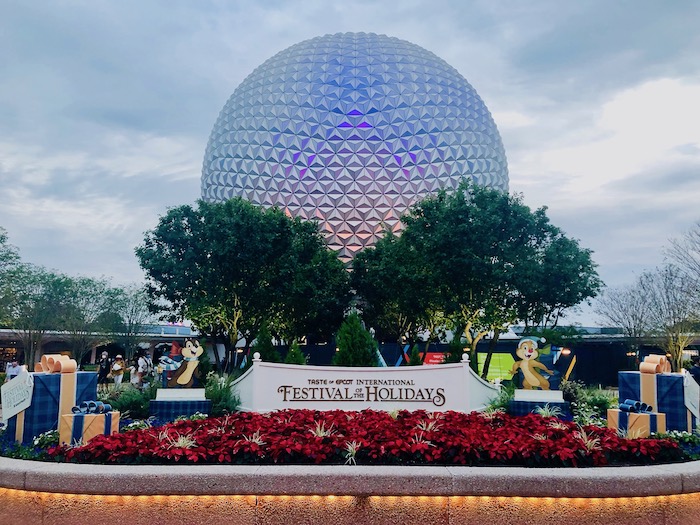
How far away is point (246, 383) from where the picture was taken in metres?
17.9

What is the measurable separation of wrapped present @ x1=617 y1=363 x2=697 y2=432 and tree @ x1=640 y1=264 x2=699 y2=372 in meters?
31.0

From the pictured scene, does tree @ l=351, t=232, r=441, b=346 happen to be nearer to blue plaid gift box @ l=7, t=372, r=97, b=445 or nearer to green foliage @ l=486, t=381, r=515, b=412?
green foliage @ l=486, t=381, r=515, b=412

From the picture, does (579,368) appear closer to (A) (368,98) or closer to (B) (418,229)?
(B) (418,229)

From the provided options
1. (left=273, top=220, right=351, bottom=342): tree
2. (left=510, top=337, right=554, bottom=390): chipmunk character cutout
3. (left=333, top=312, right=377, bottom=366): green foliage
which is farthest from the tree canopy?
(left=510, top=337, right=554, bottom=390): chipmunk character cutout

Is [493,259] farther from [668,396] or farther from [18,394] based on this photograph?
[18,394]

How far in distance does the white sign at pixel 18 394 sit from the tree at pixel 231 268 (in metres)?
21.0

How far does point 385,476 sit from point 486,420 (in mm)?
4279

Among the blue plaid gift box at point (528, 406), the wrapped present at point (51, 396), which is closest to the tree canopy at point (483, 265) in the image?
the blue plaid gift box at point (528, 406)

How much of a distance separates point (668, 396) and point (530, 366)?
13.9 feet

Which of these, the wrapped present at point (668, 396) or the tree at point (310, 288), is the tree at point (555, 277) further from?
the wrapped present at point (668, 396)

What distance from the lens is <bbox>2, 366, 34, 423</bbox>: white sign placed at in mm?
11322

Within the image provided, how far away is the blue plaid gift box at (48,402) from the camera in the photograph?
1123 cm

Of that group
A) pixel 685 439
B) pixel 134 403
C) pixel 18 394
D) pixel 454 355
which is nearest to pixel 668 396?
pixel 685 439

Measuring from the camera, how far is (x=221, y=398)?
60.5ft
